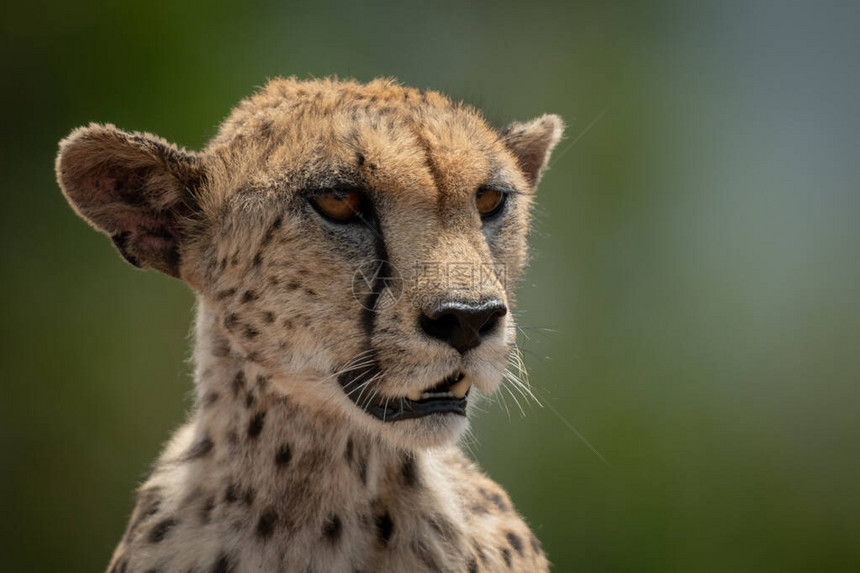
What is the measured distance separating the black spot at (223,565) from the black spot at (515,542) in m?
0.80

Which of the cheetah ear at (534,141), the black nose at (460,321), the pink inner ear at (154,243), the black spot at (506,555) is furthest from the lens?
the cheetah ear at (534,141)

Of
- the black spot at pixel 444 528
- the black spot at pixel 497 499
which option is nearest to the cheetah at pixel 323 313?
the black spot at pixel 444 528

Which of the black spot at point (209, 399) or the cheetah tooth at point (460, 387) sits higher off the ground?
the cheetah tooth at point (460, 387)

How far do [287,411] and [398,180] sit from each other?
0.62 meters

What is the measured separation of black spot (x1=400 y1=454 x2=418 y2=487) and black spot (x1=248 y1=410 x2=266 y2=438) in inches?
14.6

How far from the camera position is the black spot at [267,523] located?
2416 mm

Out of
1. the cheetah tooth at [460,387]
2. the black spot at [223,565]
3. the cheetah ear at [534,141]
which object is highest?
the cheetah ear at [534,141]

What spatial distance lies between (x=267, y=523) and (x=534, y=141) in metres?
1.36

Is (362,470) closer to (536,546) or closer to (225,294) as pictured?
(225,294)

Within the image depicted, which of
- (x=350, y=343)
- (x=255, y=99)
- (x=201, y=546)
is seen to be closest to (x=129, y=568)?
(x=201, y=546)

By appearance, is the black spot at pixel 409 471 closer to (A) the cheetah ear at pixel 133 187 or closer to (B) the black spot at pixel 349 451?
(B) the black spot at pixel 349 451

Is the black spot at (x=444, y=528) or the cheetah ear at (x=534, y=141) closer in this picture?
the black spot at (x=444, y=528)

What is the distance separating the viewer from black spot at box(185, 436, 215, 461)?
2549 millimetres

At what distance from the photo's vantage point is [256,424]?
246 cm
